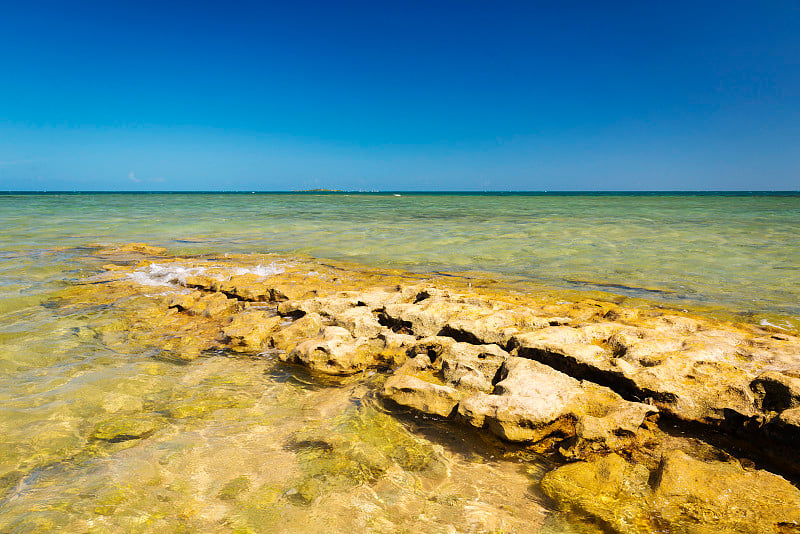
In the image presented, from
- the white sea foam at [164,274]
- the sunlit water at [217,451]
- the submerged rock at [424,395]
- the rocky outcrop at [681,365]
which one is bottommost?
the sunlit water at [217,451]

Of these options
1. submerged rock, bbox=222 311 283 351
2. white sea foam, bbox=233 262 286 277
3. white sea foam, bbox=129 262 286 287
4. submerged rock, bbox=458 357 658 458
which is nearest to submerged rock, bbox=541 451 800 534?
submerged rock, bbox=458 357 658 458

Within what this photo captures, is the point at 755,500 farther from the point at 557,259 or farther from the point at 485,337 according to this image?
the point at 557,259

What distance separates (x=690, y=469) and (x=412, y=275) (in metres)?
6.49

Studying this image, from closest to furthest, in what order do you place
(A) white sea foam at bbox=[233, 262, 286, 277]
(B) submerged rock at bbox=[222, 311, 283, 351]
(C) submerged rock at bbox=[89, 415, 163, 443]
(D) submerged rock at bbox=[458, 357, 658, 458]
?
(D) submerged rock at bbox=[458, 357, 658, 458]
(C) submerged rock at bbox=[89, 415, 163, 443]
(B) submerged rock at bbox=[222, 311, 283, 351]
(A) white sea foam at bbox=[233, 262, 286, 277]

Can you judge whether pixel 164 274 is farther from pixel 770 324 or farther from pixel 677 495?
pixel 770 324

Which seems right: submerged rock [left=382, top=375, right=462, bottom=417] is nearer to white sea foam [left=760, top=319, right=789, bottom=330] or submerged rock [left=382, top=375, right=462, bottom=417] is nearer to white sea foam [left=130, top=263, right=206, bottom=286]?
white sea foam [left=760, top=319, right=789, bottom=330]

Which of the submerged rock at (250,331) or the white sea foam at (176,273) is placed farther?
the white sea foam at (176,273)

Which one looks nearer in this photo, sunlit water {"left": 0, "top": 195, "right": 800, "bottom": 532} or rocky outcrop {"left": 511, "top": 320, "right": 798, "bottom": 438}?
sunlit water {"left": 0, "top": 195, "right": 800, "bottom": 532}

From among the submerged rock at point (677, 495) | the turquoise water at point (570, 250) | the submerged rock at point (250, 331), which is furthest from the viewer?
the turquoise water at point (570, 250)

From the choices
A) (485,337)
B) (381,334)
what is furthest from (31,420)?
(485,337)

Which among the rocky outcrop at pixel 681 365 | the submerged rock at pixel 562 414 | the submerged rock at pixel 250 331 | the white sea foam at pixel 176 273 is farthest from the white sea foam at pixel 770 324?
the white sea foam at pixel 176 273

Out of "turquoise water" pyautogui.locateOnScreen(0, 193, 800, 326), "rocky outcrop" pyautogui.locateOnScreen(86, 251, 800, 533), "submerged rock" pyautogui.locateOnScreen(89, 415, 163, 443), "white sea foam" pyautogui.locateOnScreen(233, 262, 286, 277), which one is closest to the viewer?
"rocky outcrop" pyautogui.locateOnScreen(86, 251, 800, 533)

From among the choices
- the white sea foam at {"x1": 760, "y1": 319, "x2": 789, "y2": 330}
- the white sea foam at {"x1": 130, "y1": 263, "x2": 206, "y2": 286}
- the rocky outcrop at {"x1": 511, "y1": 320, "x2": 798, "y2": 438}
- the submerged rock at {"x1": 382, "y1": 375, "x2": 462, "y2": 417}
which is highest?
the rocky outcrop at {"x1": 511, "y1": 320, "x2": 798, "y2": 438}

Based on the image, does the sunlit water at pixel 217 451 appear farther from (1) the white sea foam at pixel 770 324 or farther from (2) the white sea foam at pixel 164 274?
(2) the white sea foam at pixel 164 274
